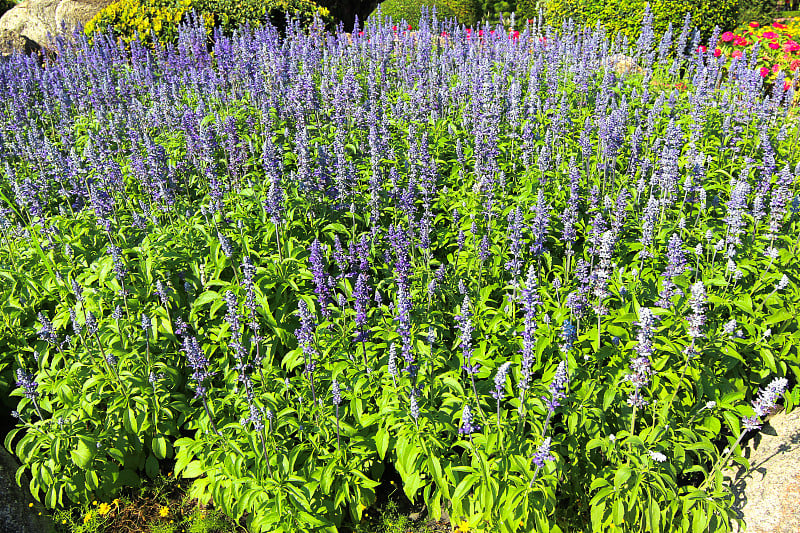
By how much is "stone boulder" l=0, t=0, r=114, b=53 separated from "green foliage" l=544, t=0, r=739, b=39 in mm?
13937

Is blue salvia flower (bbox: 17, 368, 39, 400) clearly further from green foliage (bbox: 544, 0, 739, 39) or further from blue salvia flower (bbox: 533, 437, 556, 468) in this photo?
green foliage (bbox: 544, 0, 739, 39)

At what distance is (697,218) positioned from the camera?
5.37m

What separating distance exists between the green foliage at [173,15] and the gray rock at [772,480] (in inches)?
520

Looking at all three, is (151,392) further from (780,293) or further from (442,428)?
(780,293)

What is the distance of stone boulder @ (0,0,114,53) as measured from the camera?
16.2 metres

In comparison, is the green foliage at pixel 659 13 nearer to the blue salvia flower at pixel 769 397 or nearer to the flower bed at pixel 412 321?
the flower bed at pixel 412 321

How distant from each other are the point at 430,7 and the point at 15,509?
724 inches

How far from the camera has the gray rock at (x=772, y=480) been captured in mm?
3844

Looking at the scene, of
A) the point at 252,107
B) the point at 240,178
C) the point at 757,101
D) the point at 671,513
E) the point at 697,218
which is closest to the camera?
the point at 671,513

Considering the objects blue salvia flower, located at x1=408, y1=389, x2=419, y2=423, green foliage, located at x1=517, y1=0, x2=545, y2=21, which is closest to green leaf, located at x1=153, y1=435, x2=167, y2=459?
blue salvia flower, located at x1=408, y1=389, x2=419, y2=423

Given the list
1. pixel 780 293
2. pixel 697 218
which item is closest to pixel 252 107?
pixel 697 218

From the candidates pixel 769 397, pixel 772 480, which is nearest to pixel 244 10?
pixel 769 397

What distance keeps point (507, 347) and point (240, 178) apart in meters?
3.85

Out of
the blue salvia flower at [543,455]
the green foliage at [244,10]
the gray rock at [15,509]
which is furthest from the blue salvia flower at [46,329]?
the green foliage at [244,10]
